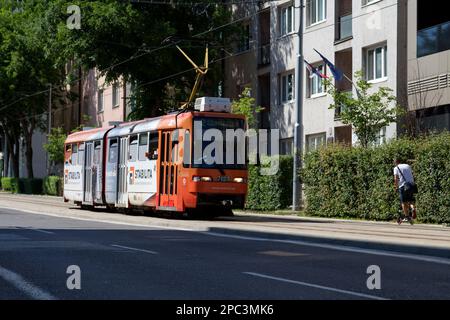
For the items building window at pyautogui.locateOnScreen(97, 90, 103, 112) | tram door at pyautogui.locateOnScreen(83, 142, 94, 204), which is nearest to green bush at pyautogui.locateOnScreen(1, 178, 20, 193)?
building window at pyautogui.locateOnScreen(97, 90, 103, 112)

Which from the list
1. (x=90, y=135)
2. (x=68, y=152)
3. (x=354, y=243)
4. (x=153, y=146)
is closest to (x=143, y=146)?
(x=153, y=146)

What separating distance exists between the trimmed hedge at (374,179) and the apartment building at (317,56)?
313 centimetres

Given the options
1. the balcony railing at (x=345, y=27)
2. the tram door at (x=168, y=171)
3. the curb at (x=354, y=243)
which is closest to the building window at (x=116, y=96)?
the balcony railing at (x=345, y=27)

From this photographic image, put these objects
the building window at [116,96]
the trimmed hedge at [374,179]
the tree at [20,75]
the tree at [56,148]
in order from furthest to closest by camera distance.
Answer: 1. the tree at [20,75]
2. the building window at [116,96]
3. the tree at [56,148]
4. the trimmed hedge at [374,179]

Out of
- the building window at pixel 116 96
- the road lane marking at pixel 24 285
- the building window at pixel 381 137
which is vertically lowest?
the road lane marking at pixel 24 285

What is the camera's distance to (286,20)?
1554 inches

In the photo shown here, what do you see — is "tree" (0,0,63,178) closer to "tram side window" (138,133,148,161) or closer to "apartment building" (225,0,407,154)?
"apartment building" (225,0,407,154)

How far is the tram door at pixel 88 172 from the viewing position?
32094 mm

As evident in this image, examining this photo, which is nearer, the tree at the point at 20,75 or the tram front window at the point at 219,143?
the tram front window at the point at 219,143

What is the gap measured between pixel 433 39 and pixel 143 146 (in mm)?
10694

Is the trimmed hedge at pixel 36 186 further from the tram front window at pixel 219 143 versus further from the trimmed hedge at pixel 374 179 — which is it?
the tram front window at pixel 219 143

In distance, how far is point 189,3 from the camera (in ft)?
138

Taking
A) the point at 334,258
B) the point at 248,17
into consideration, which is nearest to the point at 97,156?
the point at 248,17
